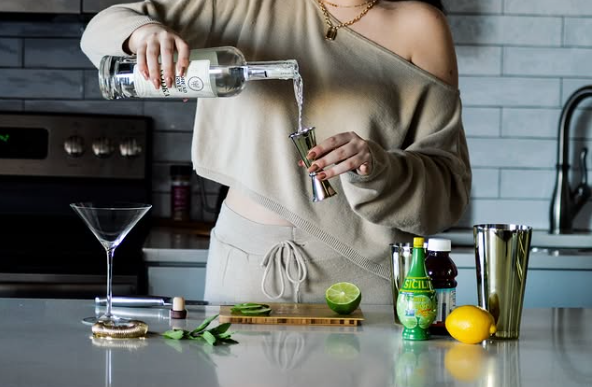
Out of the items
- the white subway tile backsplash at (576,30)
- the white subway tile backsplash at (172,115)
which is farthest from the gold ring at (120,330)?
the white subway tile backsplash at (576,30)

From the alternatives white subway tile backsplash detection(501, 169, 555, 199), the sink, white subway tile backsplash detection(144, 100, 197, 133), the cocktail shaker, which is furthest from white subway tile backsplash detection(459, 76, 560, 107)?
the cocktail shaker

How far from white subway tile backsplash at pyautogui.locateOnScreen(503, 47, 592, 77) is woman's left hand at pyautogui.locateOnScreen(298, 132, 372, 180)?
1.74m

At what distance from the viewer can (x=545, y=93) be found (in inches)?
123

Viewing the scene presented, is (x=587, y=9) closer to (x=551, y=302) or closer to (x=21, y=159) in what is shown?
(x=551, y=302)

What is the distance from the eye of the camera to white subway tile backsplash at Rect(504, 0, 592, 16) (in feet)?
10.1

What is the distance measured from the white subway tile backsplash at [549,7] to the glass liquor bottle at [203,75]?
1.73m

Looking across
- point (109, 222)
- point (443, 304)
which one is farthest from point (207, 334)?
point (443, 304)

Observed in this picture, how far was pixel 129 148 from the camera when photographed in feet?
9.87

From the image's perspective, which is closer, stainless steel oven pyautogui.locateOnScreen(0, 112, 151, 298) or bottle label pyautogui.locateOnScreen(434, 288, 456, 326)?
bottle label pyautogui.locateOnScreen(434, 288, 456, 326)

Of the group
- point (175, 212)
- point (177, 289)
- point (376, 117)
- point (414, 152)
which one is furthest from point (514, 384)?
point (175, 212)

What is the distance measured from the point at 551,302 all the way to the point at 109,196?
1388mm

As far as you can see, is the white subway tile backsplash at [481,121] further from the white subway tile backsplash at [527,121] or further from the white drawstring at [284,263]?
the white drawstring at [284,263]

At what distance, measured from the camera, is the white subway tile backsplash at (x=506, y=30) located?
121 inches

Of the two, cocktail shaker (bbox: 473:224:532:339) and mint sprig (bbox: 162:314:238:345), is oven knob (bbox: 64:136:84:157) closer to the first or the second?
mint sprig (bbox: 162:314:238:345)
